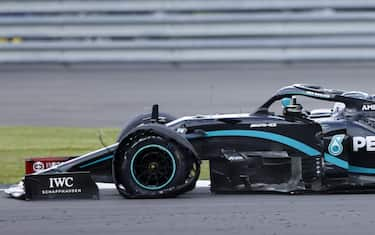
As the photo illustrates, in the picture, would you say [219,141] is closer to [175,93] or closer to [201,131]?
[201,131]

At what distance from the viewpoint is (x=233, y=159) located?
8.20 meters

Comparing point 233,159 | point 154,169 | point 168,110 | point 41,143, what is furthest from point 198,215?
point 168,110

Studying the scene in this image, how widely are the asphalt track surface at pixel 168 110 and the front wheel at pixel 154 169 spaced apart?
0.12 metres

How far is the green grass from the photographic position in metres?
10.8

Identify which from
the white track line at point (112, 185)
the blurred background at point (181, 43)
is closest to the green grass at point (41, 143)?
the white track line at point (112, 185)

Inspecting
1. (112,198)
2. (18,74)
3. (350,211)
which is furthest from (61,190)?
(18,74)

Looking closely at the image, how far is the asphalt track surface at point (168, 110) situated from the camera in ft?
22.4

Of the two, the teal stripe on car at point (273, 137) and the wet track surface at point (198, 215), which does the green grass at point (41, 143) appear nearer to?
the teal stripe on car at point (273, 137)

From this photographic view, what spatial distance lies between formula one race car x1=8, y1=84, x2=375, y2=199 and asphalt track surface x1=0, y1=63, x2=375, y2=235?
0.16 meters

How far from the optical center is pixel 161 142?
8.01 meters

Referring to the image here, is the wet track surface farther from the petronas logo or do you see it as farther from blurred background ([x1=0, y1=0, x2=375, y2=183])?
blurred background ([x1=0, y1=0, x2=375, y2=183])

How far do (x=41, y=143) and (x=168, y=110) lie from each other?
13.5 ft

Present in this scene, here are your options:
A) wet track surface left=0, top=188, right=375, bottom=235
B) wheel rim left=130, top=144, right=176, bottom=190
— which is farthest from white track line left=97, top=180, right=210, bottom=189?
wheel rim left=130, top=144, right=176, bottom=190

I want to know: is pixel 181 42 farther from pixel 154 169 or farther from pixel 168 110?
pixel 154 169
